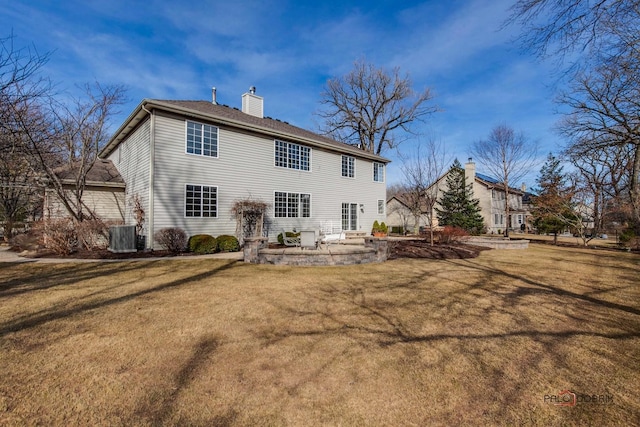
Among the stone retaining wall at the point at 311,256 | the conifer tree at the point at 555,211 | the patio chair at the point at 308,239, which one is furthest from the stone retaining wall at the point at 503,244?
the patio chair at the point at 308,239

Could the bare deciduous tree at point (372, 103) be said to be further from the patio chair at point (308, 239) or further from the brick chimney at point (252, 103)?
the patio chair at point (308, 239)

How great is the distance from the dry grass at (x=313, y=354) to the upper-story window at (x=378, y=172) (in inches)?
615

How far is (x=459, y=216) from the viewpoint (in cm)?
2764

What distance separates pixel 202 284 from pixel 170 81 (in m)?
13.9

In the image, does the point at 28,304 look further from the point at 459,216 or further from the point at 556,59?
the point at 459,216

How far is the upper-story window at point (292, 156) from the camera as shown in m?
15.2

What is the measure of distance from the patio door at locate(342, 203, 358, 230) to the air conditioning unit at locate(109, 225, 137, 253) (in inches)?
453

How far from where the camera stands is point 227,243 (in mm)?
11992

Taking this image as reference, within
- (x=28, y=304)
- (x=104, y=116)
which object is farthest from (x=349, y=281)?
(x=104, y=116)

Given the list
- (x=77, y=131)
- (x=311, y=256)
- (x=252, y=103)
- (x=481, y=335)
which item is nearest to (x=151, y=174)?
(x=77, y=131)

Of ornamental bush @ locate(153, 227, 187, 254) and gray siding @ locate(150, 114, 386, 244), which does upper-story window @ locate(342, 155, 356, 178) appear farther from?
ornamental bush @ locate(153, 227, 187, 254)

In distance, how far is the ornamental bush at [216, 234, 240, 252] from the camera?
11961mm

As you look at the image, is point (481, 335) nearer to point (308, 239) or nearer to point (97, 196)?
point (308, 239)

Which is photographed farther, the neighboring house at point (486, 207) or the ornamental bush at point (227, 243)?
the neighboring house at point (486, 207)
